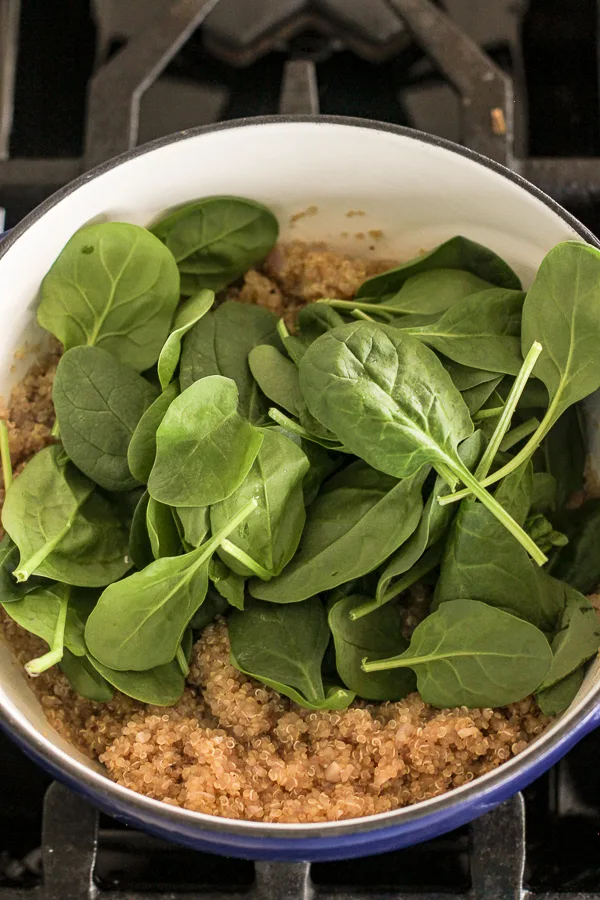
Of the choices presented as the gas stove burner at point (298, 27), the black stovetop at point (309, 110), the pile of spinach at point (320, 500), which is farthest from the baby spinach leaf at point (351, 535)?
the gas stove burner at point (298, 27)

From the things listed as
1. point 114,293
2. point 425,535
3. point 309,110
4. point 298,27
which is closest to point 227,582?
point 425,535


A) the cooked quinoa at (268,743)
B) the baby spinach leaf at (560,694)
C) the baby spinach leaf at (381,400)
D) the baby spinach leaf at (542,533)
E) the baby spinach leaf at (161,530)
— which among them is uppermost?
the baby spinach leaf at (381,400)

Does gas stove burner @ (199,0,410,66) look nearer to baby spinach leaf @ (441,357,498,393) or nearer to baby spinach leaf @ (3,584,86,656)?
baby spinach leaf @ (441,357,498,393)

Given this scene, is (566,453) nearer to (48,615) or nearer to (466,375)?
(466,375)

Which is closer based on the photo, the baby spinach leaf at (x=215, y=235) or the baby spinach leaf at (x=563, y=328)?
the baby spinach leaf at (x=563, y=328)

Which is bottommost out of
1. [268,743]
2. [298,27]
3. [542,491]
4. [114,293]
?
[268,743]

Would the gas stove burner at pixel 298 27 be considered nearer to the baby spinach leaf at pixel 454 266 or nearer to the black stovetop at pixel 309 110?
the black stovetop at pixel 309 110

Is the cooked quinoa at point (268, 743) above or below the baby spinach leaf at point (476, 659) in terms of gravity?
below
